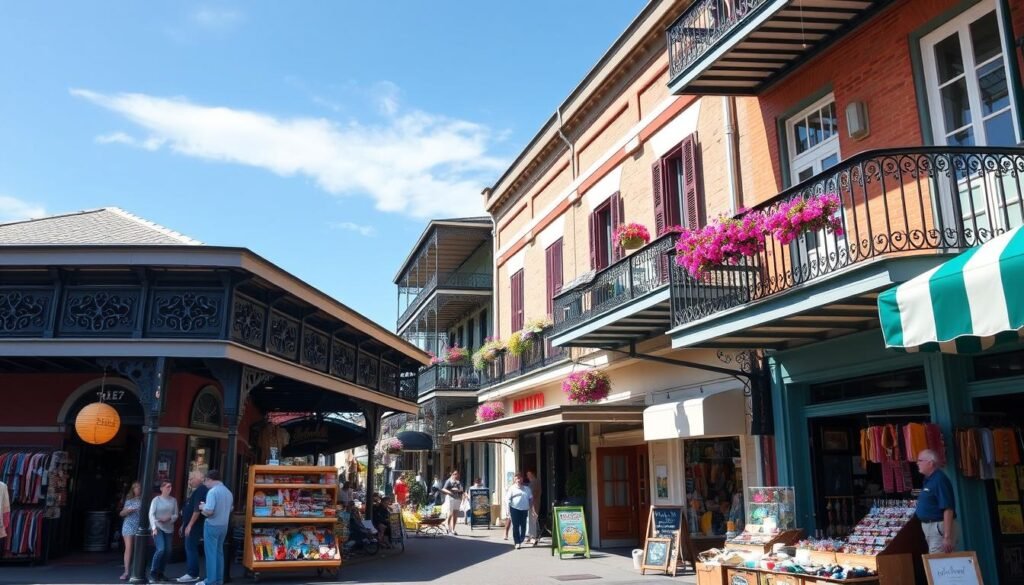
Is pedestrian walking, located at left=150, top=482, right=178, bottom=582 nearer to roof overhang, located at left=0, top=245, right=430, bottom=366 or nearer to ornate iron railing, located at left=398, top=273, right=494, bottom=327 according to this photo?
roof overhang, located at left=0, top=245, right=430, bottom=366

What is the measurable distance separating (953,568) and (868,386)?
9.59ft

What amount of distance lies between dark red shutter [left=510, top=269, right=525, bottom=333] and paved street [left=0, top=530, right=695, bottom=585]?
25.3ft

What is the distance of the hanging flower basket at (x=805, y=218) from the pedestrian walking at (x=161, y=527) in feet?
28.6

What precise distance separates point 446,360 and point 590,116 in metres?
11.4

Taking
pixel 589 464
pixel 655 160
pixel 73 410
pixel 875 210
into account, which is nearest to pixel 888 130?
pixel 875 210

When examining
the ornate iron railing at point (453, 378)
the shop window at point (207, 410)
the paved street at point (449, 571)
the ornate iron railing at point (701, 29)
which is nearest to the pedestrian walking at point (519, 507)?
the paved street at point (449, 571)

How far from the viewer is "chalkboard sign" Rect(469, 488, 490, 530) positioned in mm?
22984

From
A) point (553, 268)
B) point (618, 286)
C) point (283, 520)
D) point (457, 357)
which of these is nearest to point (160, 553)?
point (283, 520)

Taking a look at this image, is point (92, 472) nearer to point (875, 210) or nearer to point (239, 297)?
point (239, 297)

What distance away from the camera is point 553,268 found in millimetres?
19828

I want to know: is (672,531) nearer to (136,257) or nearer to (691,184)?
(691,184)

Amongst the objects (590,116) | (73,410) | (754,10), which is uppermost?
(590,116)

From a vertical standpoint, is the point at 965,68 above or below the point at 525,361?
above

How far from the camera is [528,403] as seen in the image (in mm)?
22062
